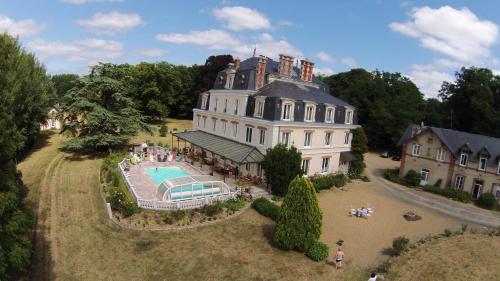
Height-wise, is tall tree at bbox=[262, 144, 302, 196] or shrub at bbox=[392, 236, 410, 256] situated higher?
tall tree at bbox=[262, 144, 302, 196]

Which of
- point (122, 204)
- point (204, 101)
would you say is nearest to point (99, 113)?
point (204, 101)

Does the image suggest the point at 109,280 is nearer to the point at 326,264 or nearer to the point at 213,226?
the point at 213,226

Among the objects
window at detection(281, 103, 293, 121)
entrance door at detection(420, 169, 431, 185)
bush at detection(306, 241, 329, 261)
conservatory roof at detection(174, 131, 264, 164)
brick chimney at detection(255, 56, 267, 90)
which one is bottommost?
bush at detection(306, 241, 329, 261)

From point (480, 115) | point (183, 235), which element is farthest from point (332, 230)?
point (480, 115)

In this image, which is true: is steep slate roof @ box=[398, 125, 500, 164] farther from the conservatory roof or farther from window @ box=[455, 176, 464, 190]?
the conservatory roof

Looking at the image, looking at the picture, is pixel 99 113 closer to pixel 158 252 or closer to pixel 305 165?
pixel 158 252

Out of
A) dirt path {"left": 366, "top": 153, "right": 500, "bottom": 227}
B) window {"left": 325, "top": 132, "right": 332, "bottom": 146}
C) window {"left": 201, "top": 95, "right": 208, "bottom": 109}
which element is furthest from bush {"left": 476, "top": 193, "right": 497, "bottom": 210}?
window {"left": 201, "top": 95, "right": 208, "bottom": 109}
